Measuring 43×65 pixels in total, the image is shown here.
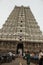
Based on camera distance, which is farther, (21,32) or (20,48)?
(20,48)

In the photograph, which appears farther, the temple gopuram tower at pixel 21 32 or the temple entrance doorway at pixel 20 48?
the temple entrance doorway at pixel 20 48

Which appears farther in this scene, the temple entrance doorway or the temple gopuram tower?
the temple entrance doorway

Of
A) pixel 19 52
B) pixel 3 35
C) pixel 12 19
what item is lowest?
pixel 19 52

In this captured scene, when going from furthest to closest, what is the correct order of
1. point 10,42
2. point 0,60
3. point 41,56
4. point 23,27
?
point 23,27
point 10,42
point 0,60
point 41,56

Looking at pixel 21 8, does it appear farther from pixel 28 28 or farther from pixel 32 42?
pixel 32 42

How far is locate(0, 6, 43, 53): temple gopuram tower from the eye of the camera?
70.9m

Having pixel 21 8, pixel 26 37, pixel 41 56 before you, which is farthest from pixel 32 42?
pixel 41 56

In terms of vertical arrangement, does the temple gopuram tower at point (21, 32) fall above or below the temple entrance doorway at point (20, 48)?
above

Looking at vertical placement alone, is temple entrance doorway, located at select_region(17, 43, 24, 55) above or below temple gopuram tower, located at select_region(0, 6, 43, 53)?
below

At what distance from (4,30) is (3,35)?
2632mm

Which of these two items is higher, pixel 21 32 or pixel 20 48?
pixel 21 32

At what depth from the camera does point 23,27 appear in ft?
254

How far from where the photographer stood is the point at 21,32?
75.7 metres

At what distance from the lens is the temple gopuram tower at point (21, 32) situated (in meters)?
70.9
